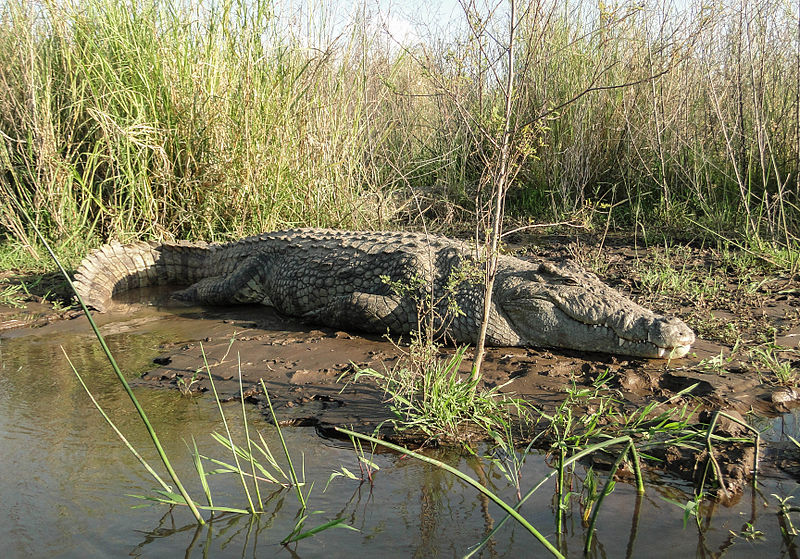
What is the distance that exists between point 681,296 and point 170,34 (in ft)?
16.3

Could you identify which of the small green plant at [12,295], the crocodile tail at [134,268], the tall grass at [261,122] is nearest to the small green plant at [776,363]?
the tall grass at [261,122]

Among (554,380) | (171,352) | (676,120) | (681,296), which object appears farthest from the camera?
(676,120)

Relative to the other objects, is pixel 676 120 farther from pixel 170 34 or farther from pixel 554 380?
pixel 170 34

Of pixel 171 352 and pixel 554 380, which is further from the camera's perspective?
pixel 171 352

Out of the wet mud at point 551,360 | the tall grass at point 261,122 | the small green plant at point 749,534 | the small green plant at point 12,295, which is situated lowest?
the small green plant at point 749,534

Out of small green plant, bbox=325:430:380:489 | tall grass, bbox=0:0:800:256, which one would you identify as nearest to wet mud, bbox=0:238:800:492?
small green plant, bbox=325:430:380:489

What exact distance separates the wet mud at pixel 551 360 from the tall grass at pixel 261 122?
1154 millimetres

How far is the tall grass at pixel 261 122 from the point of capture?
19.6ft

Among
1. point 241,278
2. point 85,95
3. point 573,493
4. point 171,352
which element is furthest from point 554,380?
point 85,95

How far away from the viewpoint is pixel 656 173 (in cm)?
712

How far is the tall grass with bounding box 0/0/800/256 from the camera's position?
5988mm

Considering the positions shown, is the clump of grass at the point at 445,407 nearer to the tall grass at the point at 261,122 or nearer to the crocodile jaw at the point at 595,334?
the crocodile jaw at the point at 595,334

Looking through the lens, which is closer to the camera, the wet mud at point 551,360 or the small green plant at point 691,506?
the small green plant at point 691,506

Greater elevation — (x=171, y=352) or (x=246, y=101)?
(x=246, y=101)
